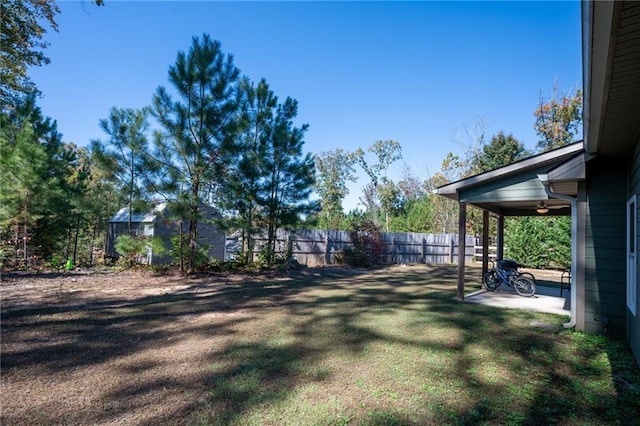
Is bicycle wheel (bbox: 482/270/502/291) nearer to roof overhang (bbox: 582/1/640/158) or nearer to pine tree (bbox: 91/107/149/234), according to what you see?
roof overhang (bbox: 582/1/640/158)

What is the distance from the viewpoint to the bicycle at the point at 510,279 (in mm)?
7312

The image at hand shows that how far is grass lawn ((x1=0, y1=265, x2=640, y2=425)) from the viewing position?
7.91ft

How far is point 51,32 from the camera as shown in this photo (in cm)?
993

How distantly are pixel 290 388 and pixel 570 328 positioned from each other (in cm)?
437

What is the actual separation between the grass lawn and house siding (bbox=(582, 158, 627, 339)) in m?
0.35

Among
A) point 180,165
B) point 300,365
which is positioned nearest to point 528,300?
point 300,365

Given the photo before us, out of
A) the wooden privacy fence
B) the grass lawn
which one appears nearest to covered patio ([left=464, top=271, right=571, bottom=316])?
the grass lawn

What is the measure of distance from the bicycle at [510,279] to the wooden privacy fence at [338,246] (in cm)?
703

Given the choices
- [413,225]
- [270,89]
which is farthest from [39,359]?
[413,225]

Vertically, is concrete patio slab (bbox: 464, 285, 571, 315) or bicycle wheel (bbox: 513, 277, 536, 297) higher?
bicycle wheel (bbox: 513, 277, 536, 297)

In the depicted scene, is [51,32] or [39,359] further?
[51,32]

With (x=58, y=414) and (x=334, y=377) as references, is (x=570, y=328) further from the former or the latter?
(x=58, y=414)

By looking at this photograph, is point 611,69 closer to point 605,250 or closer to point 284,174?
point 605,250

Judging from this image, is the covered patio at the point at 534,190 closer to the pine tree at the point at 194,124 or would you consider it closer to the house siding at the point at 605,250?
the house siding at the point at 605,250
